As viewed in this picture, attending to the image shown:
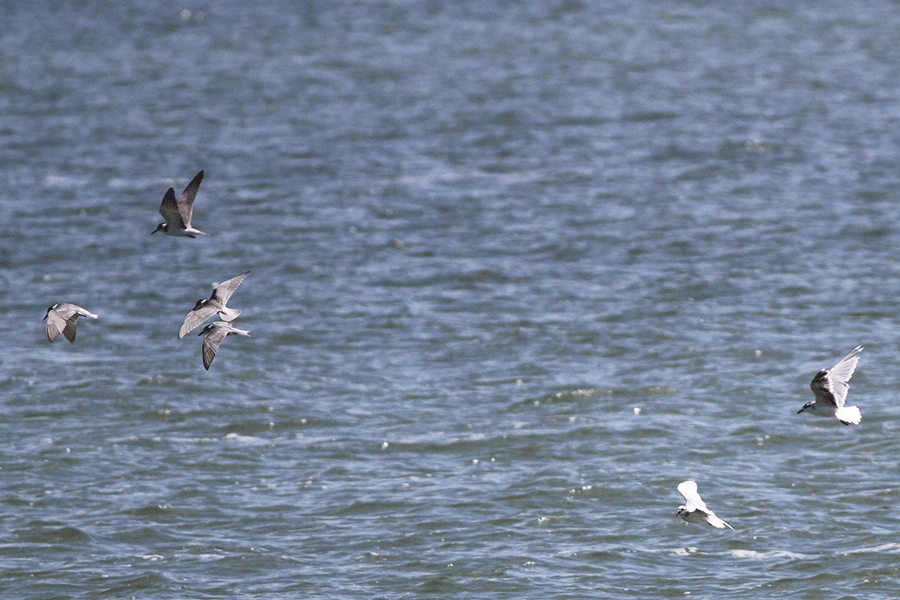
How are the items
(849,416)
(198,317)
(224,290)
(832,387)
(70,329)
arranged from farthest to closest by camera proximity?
(70,329) < (224,290) < (198,317) < (832,387) < (849,416)

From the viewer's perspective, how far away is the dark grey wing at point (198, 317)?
13752 millimetres

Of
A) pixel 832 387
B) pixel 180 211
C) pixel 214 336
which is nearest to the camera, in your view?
pixel 832 387

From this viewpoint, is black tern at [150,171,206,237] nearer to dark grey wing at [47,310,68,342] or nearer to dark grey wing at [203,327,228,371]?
dark grey wing at [203,327,228,371]

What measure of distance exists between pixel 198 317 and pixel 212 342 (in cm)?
32

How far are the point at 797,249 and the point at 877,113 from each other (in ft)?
38.2

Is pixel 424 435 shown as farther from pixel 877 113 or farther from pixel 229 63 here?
pixel 229 63

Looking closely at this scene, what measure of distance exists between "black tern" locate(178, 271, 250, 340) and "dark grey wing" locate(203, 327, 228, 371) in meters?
0.16

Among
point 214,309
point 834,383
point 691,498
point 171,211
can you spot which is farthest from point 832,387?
point 171,211

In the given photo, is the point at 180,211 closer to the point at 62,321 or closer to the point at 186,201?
the point at 186,201

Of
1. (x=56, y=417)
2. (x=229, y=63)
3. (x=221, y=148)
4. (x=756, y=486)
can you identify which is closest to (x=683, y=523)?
(x=756, y=486)

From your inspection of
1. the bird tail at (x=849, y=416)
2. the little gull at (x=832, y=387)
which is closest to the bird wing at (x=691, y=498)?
the little gull at (x=832, y=387)

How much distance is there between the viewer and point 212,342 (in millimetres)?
13930

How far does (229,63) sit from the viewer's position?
44.8 meters

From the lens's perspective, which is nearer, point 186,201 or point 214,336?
point 214,336
